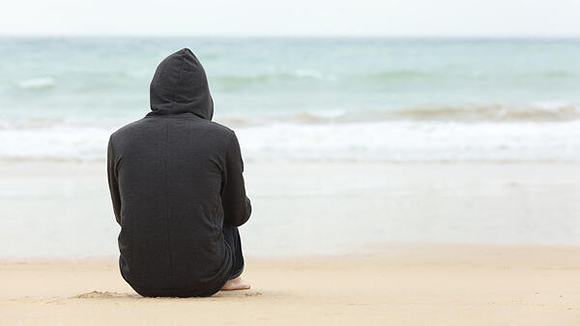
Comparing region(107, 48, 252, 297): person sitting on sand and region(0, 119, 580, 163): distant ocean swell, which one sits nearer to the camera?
region(107, 48, 252, 297): person sitting on sand

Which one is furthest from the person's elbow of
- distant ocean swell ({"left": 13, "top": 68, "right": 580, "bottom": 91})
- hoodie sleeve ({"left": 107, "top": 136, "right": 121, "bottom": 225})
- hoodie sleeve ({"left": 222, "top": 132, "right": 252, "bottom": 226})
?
distant ocean swell ({"left": 13, "top": 68, "right": 580, "bottom": 91})

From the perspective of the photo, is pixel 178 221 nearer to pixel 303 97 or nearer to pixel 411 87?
pixel 303 97

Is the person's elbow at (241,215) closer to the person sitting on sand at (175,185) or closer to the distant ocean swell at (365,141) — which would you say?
the person sitting on sand at (175,185)

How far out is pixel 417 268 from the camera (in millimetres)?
4902

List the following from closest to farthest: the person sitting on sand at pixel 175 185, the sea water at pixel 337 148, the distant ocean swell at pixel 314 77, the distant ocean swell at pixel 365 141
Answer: the person sitting on sand at pixel 175 185 < the sea water at pixel 337 148 < the distant ocean swell at pixel 365 141 < the distant ocean swell at pixel 314 77

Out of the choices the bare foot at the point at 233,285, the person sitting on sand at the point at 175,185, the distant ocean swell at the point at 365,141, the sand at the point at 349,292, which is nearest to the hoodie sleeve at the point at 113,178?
the person sitting on sand at the point at 175,185

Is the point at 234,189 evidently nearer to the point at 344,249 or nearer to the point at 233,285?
the point at 233,285

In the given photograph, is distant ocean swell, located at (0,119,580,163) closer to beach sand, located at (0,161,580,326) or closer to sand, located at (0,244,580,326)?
beach sand, located at (0,161,580,326)

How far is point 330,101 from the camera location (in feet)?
62.1

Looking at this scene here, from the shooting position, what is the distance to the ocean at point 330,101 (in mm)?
10875

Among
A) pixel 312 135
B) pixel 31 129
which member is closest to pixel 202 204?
pixel 312 135

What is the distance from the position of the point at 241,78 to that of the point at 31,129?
939 cm

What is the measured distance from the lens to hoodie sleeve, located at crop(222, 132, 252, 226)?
312cm

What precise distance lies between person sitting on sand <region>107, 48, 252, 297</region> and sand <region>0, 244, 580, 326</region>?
120mm
